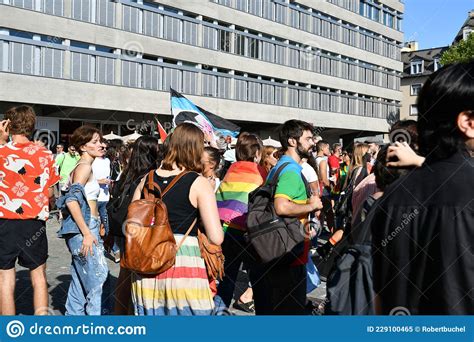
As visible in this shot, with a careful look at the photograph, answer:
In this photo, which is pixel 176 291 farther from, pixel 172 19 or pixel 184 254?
pixel 172 19

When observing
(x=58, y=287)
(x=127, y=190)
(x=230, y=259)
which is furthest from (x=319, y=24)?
(x=127, y=190)

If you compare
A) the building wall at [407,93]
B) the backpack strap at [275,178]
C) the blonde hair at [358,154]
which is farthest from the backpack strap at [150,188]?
the building wall at [407,93]

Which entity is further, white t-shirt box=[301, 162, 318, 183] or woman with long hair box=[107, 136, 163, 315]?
white t-shirt box=[301, 162, 318, 183]

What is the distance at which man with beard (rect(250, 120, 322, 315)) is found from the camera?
4438 millimetres

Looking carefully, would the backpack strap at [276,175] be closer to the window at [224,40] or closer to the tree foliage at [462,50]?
the window at [224,40]

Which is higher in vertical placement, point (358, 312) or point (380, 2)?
point (380, 2)

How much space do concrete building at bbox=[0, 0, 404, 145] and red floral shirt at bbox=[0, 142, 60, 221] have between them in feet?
80.2

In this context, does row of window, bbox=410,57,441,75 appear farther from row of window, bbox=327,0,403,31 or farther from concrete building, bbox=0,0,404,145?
concrete building, bbox=0,0,404,145

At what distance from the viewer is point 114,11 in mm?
32312

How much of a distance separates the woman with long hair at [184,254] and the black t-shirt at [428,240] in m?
1.77

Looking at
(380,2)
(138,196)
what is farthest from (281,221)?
(380,2)

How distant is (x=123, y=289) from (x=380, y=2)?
183 feet

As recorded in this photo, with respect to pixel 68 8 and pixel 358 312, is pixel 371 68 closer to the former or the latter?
pixel 68 8

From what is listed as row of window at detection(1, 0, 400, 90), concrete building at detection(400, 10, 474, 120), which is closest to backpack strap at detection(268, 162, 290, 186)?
row of window at detection(1, 0, 400, 90)
